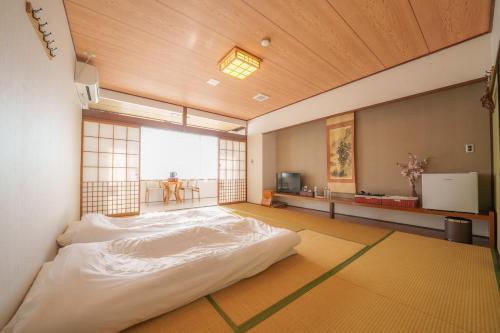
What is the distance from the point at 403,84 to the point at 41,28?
4.26m

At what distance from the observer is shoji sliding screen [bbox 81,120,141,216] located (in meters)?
3.81

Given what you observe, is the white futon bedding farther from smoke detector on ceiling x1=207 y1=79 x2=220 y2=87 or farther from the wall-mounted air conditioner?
smoke detector on ceiling x1=207 y1=79 x2=220 y2=87

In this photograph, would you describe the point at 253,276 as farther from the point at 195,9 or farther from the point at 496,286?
the point at 195,9

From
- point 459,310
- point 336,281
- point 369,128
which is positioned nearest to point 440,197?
point 369,128

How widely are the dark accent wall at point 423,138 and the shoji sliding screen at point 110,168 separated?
177 inches

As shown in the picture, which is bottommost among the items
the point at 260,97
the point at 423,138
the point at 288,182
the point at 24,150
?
the point at 288,182

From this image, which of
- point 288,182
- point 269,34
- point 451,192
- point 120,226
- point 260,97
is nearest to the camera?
Result: point 120,226

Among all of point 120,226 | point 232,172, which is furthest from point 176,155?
point 120,226

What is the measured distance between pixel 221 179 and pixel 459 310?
5.21 m

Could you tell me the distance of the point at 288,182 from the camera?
503cm

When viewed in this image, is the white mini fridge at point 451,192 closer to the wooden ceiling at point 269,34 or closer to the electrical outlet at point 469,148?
the electrical outlet at point 469,148

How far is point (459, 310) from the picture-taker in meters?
1.25

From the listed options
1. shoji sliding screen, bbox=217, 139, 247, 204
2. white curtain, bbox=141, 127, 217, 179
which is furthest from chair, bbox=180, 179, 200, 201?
shoji sliding screen, bbox=217, 139, 247, 204

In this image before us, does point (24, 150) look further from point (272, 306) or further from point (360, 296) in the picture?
point (360, 296)
